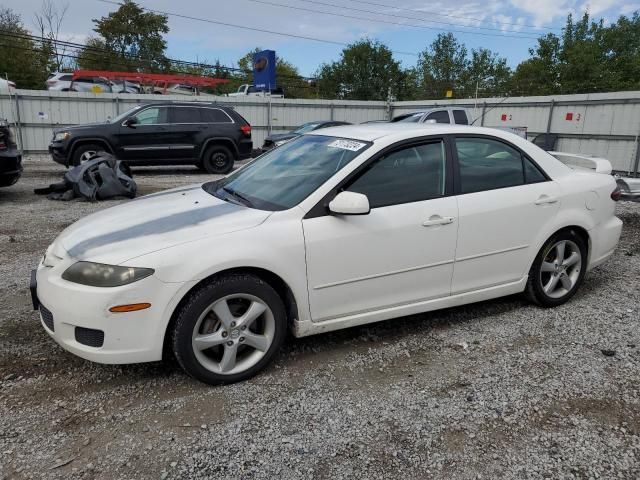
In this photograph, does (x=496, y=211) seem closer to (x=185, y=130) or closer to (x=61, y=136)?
(x=185, y=130)

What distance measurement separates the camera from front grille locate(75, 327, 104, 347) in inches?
109

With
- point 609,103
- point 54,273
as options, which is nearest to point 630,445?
point 54,273

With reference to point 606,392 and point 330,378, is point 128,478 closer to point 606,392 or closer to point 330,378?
point 330,378

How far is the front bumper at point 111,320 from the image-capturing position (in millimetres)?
2723

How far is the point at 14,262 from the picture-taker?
17.8 feet

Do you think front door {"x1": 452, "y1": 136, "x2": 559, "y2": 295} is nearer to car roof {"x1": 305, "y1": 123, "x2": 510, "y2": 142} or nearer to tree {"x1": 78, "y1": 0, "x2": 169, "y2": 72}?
car roof {"x1": 305, "y1": 123, "x2": 510, "y2": 142}

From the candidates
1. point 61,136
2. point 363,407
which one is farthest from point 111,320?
point 61,136

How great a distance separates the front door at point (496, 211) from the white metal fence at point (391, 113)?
9802mm

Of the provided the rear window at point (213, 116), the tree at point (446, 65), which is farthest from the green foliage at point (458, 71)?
the rear window at point (213, 116)

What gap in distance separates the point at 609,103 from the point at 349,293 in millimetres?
13612

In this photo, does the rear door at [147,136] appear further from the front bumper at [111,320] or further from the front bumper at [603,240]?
the front bumper at [603,240]

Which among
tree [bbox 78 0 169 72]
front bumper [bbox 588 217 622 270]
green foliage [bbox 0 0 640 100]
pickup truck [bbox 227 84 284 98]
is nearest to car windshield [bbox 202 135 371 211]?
front bumper [bbox 588 217 622 270]

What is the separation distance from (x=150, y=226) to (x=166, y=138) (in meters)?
10.4

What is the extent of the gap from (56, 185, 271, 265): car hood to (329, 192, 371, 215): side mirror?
433mm
